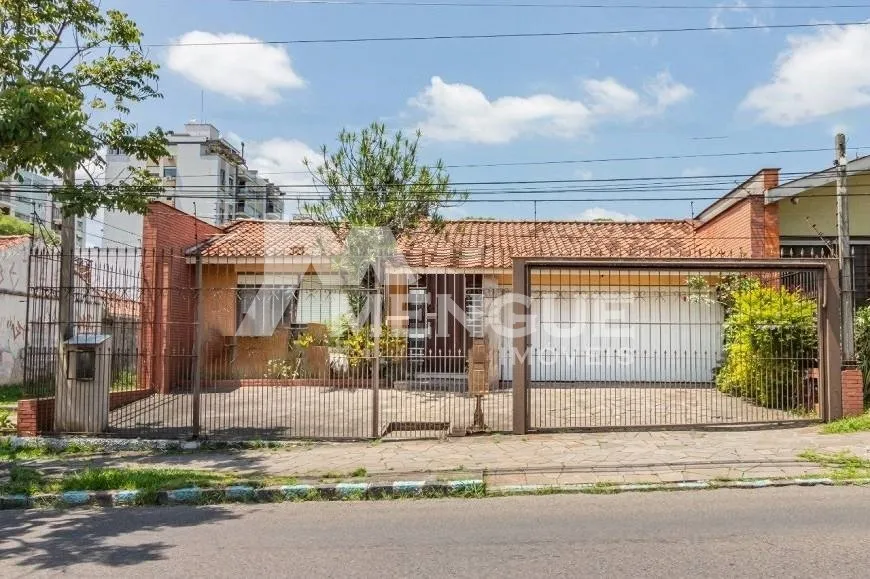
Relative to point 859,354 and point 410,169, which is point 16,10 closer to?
point 410,169

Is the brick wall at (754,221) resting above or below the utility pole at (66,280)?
above

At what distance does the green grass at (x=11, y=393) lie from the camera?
14.9 metres

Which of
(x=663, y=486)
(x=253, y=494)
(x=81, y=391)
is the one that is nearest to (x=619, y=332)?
(x=663, y=486)

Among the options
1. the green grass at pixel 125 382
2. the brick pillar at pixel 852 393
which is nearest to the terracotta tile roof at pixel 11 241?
the green grass at pixel 125 382

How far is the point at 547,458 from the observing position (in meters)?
8.62

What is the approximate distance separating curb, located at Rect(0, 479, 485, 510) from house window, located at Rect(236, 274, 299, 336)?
32.0 feet

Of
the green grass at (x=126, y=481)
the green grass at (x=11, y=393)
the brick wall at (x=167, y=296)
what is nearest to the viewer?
the green grass at (x=126, y=481)

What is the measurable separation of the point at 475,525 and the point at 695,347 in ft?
37.4

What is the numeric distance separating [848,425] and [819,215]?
8026mm

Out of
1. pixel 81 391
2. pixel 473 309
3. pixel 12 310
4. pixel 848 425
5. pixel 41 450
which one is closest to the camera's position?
pixel 41 450

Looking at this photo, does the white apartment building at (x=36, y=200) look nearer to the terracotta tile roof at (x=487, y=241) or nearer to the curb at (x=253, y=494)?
the terracotta tile roof at (x=487, y=241)

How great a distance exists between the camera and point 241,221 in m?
20.2

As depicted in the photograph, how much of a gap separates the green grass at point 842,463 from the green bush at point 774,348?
8.90 ft

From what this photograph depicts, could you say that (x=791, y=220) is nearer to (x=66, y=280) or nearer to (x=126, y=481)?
(x=126, y=481)
